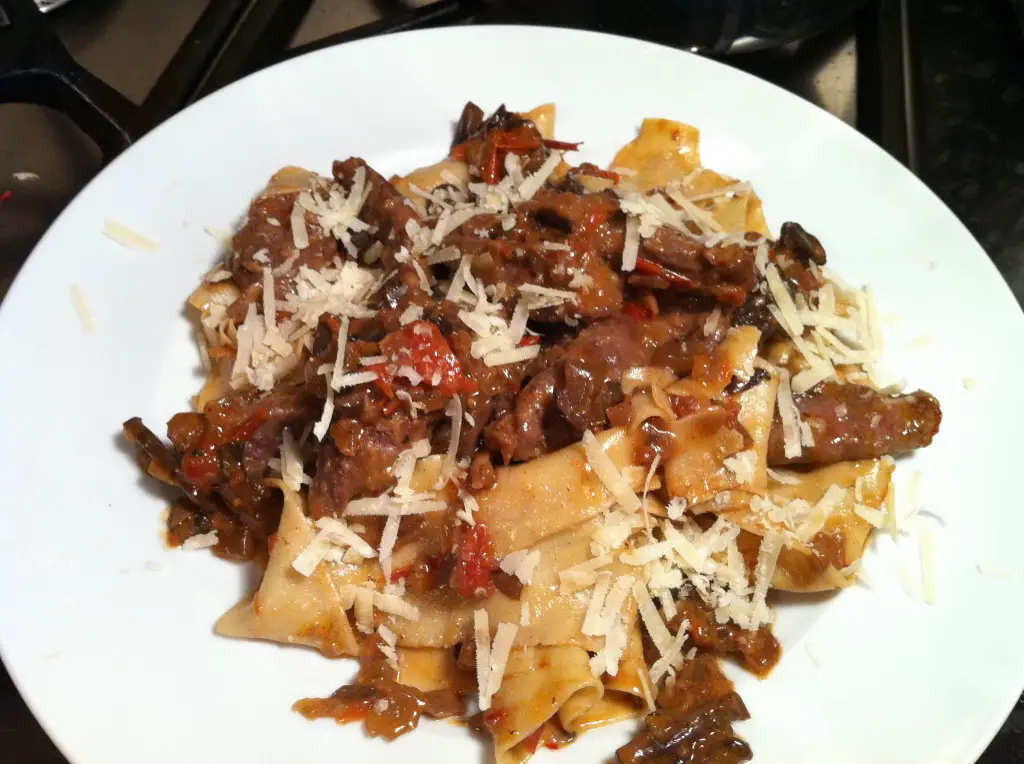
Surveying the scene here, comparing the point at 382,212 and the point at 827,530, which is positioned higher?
the point at 382,212

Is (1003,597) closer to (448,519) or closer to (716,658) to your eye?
(716,658)

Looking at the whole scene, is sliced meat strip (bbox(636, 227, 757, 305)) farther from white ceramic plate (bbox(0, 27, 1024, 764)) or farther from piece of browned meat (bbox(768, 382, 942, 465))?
white ceramic plate (bbox(0, 27, 1024, 764))

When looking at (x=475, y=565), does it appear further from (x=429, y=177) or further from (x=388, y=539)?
(x=429, y=177)

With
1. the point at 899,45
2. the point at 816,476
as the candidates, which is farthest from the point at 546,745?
the point at 899,45

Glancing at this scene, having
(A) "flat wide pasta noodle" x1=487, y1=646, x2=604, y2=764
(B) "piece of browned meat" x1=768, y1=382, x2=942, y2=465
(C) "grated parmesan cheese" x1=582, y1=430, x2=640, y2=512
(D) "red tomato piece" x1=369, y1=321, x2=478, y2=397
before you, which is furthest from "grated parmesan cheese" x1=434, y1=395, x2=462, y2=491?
(B) "piece of browned meat" x1=768, y1=382, x2=942, y2=465

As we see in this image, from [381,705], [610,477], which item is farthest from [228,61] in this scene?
[381,705]

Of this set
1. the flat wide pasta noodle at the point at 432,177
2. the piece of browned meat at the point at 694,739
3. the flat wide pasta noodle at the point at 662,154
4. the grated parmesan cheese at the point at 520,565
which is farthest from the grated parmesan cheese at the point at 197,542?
the flat wide pasta noodle at the point at 662,154
